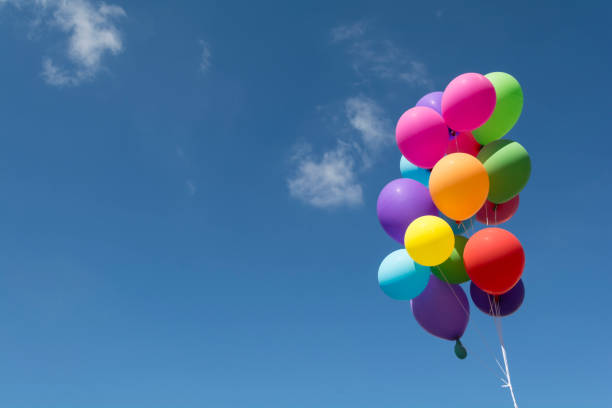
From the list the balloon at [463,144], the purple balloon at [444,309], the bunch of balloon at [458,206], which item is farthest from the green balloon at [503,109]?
the purple balloon at [444,309]

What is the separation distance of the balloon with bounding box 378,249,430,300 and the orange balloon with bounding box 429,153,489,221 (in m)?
1.24

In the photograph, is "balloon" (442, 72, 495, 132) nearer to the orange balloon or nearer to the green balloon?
the green balloon

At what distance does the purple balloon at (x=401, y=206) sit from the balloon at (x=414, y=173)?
24.1 inches

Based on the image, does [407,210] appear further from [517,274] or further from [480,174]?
[517,274]

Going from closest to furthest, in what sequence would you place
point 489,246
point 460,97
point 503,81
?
point 489,246, point 460,97, point 503,81

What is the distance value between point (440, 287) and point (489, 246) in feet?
4.78

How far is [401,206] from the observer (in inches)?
A: 331

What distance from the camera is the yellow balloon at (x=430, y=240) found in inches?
297

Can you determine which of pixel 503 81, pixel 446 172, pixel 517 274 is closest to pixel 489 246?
pixel 517 274

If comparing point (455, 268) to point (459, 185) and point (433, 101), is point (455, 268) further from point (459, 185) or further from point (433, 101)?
point (433, 101)

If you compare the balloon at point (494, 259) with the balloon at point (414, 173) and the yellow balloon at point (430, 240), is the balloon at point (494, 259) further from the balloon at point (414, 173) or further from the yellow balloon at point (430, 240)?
the balloon at point (414, 173)

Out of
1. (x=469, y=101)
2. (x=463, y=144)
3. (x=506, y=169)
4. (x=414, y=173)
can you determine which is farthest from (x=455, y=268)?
(x=469, y=101)

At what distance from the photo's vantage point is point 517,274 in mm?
7766

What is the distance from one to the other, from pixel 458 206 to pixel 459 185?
392 mm
